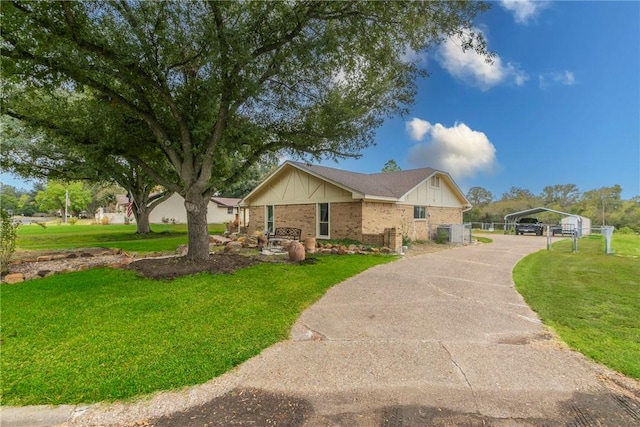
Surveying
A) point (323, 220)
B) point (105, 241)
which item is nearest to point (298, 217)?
point (323, 220)

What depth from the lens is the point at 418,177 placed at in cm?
1828

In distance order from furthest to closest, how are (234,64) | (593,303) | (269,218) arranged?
1. (269,218)
2. (234,64)
3. (593,303)

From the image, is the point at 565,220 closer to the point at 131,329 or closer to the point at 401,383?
the point at 401,383

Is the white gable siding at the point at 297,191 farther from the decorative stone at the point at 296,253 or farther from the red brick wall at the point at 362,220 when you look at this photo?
the decorative stone at the point at 296,253

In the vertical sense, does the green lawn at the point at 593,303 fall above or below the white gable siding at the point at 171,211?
below

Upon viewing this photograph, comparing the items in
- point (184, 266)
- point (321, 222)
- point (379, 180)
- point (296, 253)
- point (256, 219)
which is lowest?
point (184, 266)

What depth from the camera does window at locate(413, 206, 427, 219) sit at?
17.7 meters

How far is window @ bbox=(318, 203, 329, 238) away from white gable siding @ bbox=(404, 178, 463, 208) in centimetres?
455

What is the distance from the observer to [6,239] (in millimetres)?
7848

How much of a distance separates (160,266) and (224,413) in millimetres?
6429

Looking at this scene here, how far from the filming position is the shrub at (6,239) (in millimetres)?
7781

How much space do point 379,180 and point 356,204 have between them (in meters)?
5.60

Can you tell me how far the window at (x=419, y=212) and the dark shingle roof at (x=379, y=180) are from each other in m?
1.55

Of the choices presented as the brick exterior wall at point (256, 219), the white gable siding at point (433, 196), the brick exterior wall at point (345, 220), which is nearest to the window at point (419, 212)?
the white gable siding at point (433, 196)
